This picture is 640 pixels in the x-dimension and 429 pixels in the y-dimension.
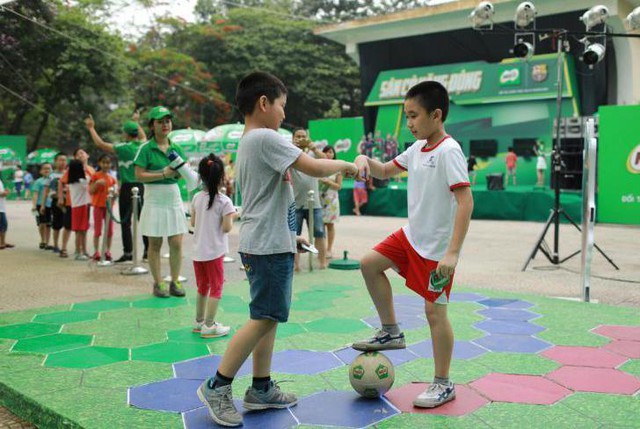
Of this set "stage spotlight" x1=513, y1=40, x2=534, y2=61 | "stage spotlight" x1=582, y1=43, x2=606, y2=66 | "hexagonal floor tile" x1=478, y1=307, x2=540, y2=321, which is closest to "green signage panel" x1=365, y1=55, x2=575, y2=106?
"stage spotlight" x1=513, y1=40, x2=534, y2=61

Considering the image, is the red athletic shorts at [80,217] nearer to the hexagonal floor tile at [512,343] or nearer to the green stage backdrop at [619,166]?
the hexagonal floor tile at [512,343]

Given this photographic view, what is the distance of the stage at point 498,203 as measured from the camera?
586 inches

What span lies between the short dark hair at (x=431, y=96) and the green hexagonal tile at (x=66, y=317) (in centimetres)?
341

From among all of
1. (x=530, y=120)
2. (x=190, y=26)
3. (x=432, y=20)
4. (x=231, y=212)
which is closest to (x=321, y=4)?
(x=190, y=26)

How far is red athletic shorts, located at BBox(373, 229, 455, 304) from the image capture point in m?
3.03

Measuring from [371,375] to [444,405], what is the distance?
402 millimetres

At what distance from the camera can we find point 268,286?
9.36 ft

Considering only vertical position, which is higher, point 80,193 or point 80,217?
point 80,193

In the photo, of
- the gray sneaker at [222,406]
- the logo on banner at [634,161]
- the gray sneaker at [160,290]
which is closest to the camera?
the gray sneaker at [222,406]

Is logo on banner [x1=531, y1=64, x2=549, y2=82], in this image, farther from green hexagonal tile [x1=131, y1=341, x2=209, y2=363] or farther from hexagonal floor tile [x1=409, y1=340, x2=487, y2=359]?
green hexagonal tile [x1=131, y1=341, x2=209, y2=363]

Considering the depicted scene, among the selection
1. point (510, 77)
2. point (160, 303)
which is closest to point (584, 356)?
point (160, 303)

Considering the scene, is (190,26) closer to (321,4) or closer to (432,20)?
(321,4)

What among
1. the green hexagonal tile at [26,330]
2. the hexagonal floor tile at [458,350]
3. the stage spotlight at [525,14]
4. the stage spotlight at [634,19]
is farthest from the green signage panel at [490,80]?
the green hexagonal tile at [26,330]

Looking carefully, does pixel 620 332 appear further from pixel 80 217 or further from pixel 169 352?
pixel 80 217
